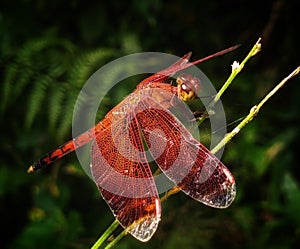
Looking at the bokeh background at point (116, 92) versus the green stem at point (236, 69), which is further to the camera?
the bokeh background at point (116, 92)

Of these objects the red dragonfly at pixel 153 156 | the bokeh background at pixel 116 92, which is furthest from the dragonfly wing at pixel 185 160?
the bokeh background at pixel 116 92

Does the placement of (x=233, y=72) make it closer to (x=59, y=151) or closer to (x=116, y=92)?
(x=59, y=151)

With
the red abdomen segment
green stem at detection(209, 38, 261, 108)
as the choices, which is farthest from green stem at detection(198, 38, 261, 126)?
the red abdomen segment

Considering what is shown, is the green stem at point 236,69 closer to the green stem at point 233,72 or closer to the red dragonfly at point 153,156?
the green stem at point 233,72

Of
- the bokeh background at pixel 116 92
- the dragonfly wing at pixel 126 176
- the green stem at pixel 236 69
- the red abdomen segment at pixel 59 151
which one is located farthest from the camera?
the bokeh background at pixel 116 92

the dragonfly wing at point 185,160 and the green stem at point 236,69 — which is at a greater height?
the green stem at point 236,69

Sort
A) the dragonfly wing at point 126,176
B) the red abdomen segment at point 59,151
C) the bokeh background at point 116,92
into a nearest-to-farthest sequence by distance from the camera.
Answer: the dragonfly wing at point 126,176 < the red abdomen segment at point 59,151 < the bokeh background at point 116,92

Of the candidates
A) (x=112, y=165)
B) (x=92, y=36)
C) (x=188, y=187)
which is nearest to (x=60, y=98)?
(x=92, y=36)

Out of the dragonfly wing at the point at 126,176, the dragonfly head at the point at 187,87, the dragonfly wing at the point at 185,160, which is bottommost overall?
the dragonfly wing at the point at 126,176
